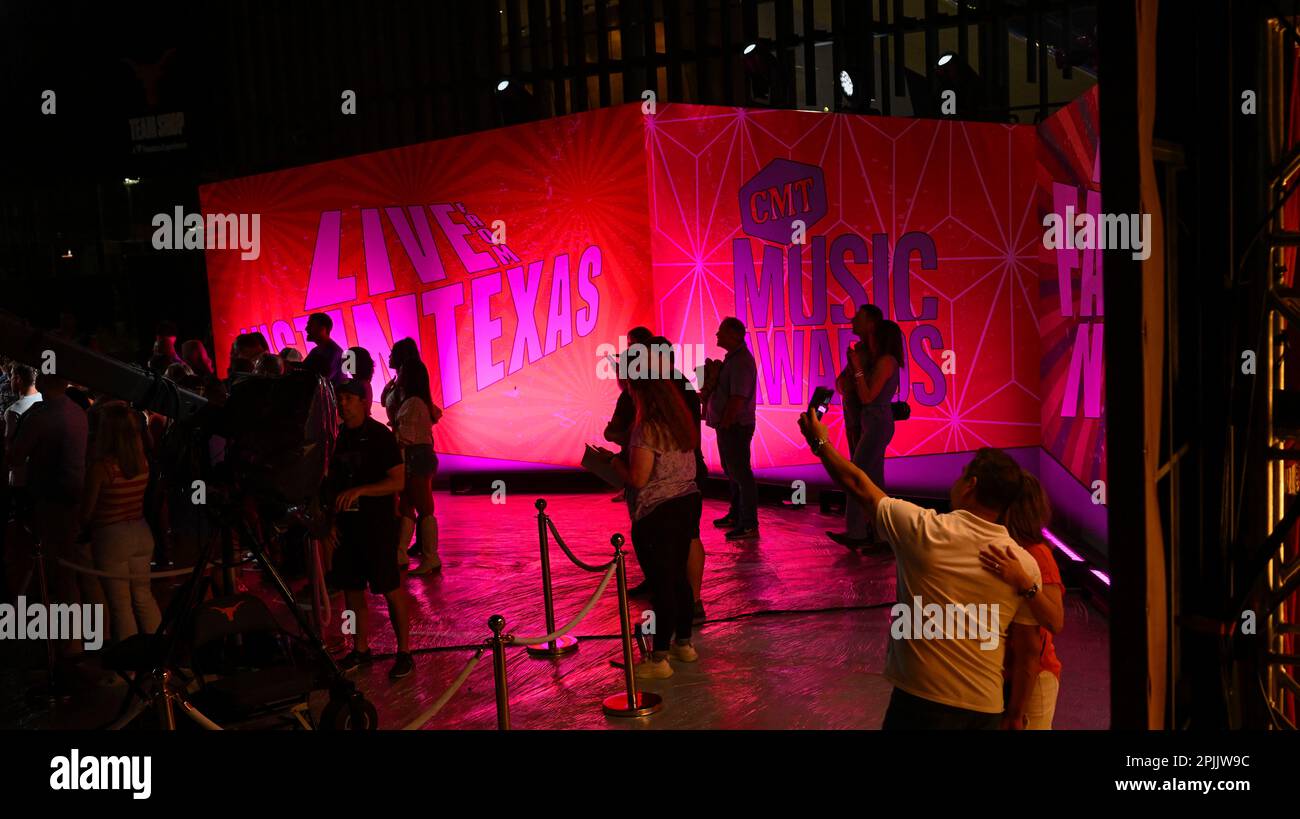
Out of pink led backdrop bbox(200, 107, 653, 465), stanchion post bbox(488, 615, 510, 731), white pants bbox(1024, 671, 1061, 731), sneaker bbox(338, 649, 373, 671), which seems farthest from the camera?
pink led backdrop bbox(200, 107, 653, 465)

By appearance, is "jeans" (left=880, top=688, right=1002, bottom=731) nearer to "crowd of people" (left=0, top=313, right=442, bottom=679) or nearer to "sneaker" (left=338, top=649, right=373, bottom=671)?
"crowd of people" (left=0, top=313, right=442, bottom=679)

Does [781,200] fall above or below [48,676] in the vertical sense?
above

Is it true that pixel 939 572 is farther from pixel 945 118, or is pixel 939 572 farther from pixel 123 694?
pixel 945 118

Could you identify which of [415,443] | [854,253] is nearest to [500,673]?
[415,443]

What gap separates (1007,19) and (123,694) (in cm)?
916

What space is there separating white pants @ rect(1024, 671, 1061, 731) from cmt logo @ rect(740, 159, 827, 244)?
23.1ft

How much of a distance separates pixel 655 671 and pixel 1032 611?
9.23 ft

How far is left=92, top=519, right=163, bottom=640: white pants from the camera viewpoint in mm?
6156

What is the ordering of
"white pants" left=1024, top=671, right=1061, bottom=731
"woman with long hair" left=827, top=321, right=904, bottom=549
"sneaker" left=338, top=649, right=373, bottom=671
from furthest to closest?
"woman with long hair" left=827, top=321, right=904, bottom=549
"sneaker" left=338, top=649, right=373, bottom=671
"white pants" left=1024, top=671, right=1061, bottom=731

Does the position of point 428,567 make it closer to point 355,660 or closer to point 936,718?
point 355,660

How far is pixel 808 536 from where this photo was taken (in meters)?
9.08

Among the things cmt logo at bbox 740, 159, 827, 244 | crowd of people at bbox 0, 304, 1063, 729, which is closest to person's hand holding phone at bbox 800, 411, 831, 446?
crowd of people at bbox 0, 304, 1063, 729

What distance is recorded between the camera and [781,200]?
10.4 meters

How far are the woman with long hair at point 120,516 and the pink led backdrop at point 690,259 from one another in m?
5.56
